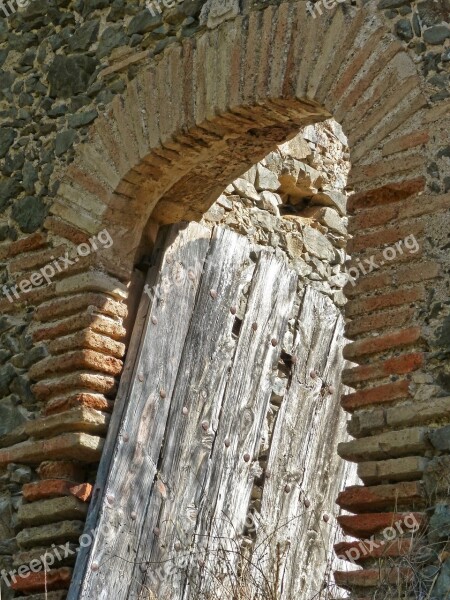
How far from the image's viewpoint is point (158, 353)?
17.1ft

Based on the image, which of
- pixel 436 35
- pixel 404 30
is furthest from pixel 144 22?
pixel 436 35

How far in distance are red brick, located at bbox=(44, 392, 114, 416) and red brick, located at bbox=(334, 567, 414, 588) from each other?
4.90 feet

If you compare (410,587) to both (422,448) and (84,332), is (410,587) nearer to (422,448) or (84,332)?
(422,448)

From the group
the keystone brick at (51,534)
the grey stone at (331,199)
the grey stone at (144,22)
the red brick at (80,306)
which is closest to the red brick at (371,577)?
the keystone brick at (51,534)

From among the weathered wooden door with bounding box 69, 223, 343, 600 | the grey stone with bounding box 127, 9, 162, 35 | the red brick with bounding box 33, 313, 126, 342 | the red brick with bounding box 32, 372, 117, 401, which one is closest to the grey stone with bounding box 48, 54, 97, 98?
the grey stone with bounding box 127, 9, 162, 35

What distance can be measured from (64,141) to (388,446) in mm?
2322

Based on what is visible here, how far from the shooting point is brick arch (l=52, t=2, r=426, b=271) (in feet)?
13.9

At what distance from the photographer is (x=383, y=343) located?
13.1ft

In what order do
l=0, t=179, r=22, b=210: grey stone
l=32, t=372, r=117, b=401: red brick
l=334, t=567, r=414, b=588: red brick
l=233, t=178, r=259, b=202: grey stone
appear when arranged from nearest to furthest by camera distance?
l=334, t=567, r=414, b=588: red brick → l=32, t=372, r=117, b=401: red brick → l=0, t=179, r=22, b=210: grey stone → l=233, t=178, r=259, b=202: grey stone

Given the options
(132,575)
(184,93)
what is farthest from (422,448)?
(184,93)

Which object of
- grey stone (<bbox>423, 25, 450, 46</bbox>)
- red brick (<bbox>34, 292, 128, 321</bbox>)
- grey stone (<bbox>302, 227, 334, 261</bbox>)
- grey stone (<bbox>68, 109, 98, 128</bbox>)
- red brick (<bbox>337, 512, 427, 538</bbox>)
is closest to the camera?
red brick (<bbox>337, 512, 427, 538</bbox>)

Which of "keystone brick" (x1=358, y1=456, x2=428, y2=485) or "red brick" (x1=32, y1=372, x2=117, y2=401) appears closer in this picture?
"keystone brick" (x1=358, y1=456, x2=428, y2=485)

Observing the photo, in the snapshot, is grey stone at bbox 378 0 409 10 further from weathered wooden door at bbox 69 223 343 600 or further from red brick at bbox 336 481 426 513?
red brick at bbox 336 481 426 513

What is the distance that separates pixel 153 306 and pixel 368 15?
1.65m
